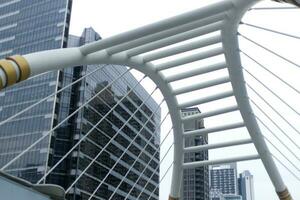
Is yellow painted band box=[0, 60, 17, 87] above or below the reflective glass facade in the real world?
below

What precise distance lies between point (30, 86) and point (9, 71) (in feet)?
256

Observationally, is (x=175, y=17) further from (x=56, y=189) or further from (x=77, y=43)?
(x=77, y=43)

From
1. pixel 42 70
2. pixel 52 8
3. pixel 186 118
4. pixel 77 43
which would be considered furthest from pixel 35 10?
pixel 42 70

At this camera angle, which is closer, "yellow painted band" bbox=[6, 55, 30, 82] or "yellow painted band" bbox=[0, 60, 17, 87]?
"yellow painted band" bbox=[0, 60, 17, 87]

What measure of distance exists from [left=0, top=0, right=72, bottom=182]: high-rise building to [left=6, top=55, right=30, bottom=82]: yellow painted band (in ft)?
226

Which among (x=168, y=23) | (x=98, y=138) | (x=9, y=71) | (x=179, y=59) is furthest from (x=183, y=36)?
(x=98, y=138)

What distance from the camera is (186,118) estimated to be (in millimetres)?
20625

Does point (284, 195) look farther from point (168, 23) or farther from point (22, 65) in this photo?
point (22, 65)

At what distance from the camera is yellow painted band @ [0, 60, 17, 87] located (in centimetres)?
1095

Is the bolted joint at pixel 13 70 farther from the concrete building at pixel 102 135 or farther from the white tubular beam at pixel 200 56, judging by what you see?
the concrete building at pixel 102 135

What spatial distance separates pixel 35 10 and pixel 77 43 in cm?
1175

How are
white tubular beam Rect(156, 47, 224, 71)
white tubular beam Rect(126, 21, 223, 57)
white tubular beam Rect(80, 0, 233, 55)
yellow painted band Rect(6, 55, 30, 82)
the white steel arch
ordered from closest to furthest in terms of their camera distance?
yellow painted band Rect(6, 55, 30, 82) < the white steel arch < white tubular beam Rect(80, 0, 233, 55) < white tubular beam Rect(126, 21, 223, 57) < white tubular beam Rect(156, 47, 224, 71)

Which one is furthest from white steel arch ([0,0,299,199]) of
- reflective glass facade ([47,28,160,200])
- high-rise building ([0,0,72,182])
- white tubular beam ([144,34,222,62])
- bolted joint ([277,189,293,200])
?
high-rise building ([0,0,72,182])

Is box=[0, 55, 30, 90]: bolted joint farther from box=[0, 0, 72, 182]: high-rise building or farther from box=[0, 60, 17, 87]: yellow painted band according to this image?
box=[0, 0, 72, 182]: high-rise building
